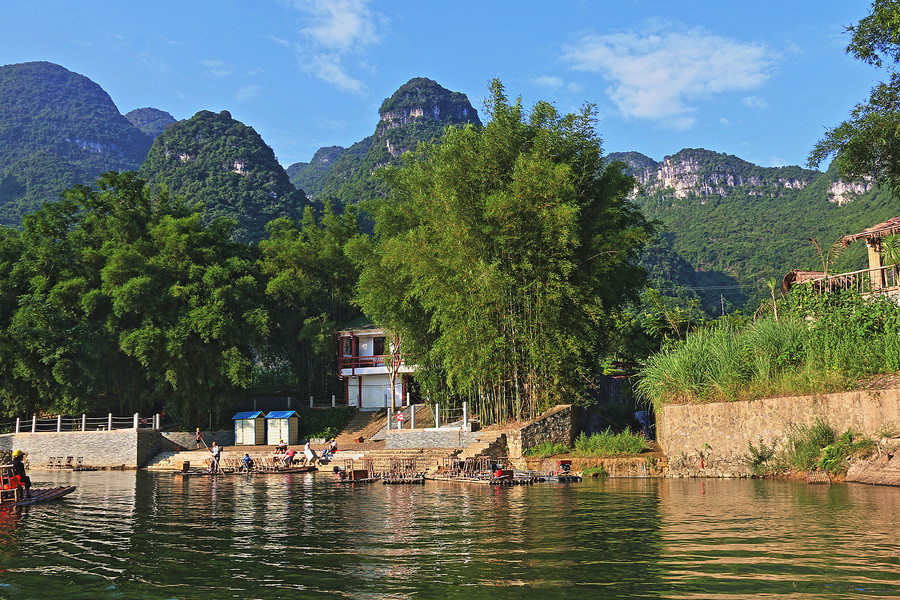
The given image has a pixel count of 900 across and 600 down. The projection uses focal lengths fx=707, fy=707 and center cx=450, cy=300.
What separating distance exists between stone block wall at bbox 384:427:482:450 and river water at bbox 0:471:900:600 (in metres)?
8.72

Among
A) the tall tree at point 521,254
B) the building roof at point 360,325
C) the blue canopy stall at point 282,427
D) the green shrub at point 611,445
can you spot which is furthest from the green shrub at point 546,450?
the building roof at point 360,325

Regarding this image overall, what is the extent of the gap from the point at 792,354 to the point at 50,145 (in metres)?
183

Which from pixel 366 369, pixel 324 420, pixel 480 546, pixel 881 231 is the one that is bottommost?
pixel 480 546

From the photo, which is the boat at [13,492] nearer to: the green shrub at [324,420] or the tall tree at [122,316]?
the tall tree at [122,316]

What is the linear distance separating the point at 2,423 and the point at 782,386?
37029 mm

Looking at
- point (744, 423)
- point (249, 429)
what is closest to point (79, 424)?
point (249, 429)

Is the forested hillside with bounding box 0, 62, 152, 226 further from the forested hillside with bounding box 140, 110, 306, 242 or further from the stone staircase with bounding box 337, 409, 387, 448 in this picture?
the stone staircase with bounding box 337, 409, 387, 448

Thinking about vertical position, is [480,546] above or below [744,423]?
below

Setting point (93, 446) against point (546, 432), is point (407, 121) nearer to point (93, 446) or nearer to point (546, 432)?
point (93, 446)

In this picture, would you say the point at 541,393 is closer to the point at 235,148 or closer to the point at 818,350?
the point at 818,350

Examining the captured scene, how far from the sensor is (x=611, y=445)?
20.6 m

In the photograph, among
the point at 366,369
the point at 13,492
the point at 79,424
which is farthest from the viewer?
the point at 366,369

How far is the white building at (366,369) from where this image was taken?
40213 millimetres

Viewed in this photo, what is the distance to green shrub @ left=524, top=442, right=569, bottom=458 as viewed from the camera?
72.7 feet
